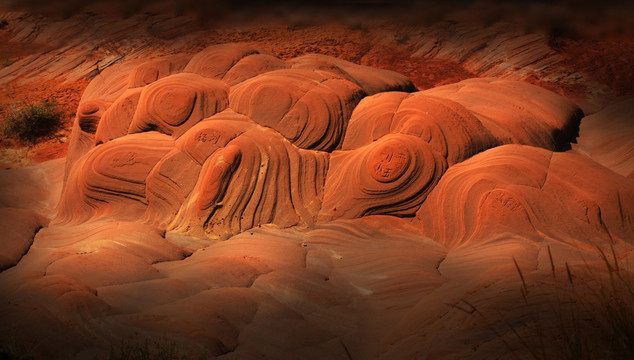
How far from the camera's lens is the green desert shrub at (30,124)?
27.5ft

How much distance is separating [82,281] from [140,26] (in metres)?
7.98

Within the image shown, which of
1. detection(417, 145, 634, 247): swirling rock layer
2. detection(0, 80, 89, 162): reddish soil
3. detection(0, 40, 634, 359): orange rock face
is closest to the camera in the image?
detection(0, 40, 634, 359): orange rock face

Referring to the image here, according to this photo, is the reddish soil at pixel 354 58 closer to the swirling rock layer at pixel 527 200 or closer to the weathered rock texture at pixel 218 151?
the weathered rock texture at pixel 218 151

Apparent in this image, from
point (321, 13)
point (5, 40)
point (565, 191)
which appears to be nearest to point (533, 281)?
point (565, 191)

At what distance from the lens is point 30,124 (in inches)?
329

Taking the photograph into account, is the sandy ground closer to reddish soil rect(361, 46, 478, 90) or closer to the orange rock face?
the orange rock face

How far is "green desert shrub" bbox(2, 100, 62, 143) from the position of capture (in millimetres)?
8375

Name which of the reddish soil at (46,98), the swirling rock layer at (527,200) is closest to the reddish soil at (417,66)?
the swirling rock layer at (527,200)

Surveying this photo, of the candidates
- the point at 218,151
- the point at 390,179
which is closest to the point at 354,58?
the point at 218,151

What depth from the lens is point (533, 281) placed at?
2910 millimetres

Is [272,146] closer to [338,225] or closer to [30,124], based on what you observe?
[338,225]

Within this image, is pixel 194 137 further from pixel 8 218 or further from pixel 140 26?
pixel 140 26

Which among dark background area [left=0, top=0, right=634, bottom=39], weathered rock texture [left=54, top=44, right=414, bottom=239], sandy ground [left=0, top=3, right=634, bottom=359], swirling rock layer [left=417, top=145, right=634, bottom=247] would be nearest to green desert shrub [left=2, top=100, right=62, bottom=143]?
sandy ground [left=0, top=3, right=634, bottom=359]

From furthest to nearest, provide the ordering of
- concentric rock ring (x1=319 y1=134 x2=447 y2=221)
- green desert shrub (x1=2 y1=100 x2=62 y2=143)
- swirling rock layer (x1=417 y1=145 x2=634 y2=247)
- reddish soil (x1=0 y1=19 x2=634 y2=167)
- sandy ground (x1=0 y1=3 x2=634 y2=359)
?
1. green desert shrub (x1=2 y1=100 x2=62 y2=143)
2. reddish soil (x1=0 y1=19 x2=634 y2=167)
3. concentric rock ring (x1=319 y1=134 x2=447 y2=221)
4. swirling rock layer (x1=417 y1=145 x2=634 y2=247)
5. sandy ground (x1=0 y1=3 x2=634 y2=359)
